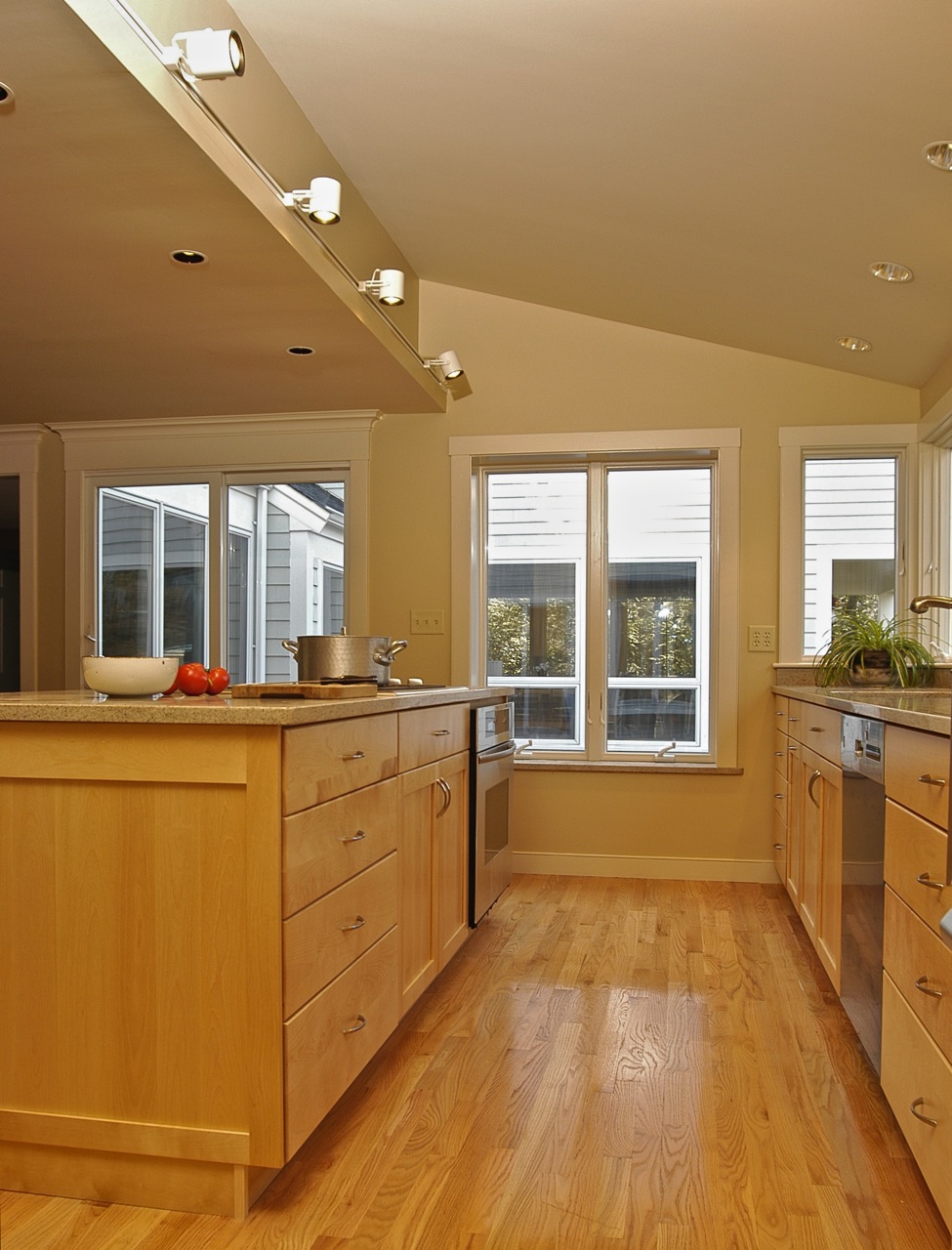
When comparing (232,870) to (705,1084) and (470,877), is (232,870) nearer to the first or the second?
(705,1084)

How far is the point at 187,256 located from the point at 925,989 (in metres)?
2.49

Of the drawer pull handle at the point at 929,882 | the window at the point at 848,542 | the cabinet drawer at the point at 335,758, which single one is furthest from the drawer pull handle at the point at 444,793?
the window at the point at 848,542

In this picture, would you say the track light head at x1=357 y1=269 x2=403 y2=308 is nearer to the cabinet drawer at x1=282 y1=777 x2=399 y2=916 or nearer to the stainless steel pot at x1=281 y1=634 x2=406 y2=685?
the stainless steel pot at x1=281 y1=634 x2=406 y2=685

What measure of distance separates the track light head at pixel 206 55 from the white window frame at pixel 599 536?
257 cm

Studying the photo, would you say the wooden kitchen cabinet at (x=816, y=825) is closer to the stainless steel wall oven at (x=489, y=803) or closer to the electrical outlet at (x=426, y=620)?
the stainless steel wall oven at (x=489, y=803)

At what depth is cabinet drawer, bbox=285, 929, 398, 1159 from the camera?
170cm

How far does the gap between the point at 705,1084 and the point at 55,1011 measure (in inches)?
54.6

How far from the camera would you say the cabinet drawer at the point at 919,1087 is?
155 cm

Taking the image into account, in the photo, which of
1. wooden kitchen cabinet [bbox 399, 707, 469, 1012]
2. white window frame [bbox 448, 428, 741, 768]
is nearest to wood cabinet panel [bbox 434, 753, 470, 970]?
wooden kitchen cabinet [bbox 399, 707, 469, 1012]

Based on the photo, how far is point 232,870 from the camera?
66.4 inches

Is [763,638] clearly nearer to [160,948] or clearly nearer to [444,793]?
[444,793]

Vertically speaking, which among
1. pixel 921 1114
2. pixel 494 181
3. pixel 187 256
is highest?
pixel 494 181

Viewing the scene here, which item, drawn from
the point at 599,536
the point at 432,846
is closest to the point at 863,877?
the point at 432,846

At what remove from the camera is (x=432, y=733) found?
107 inches
